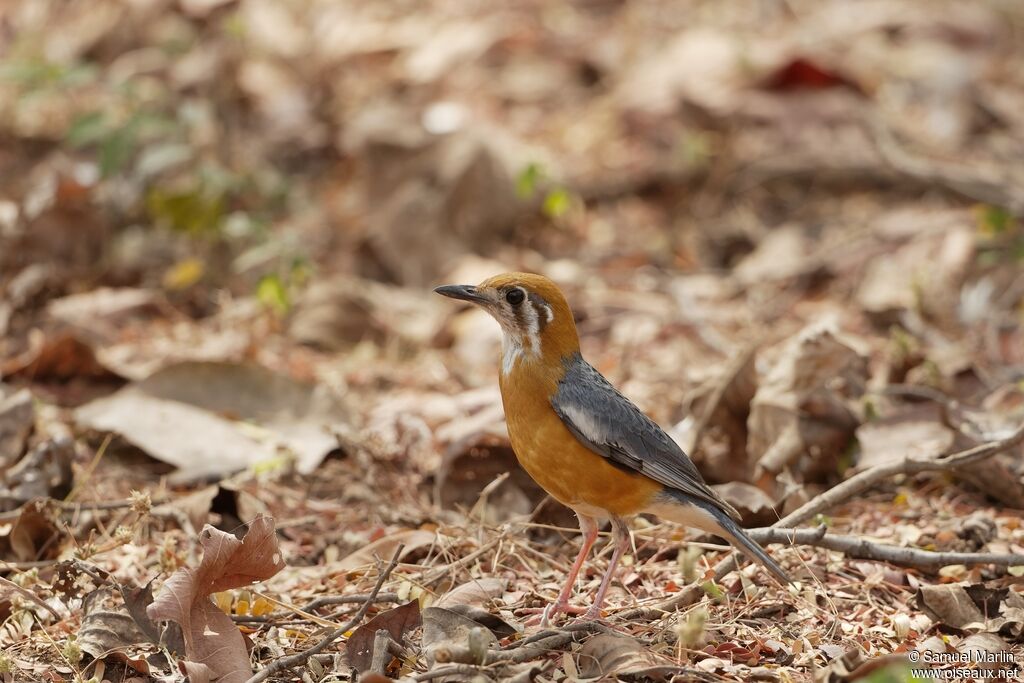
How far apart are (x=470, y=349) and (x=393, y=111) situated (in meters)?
3.28

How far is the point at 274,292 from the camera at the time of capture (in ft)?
26.0

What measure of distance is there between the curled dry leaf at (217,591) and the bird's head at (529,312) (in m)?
1.29

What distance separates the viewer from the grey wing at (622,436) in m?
4.87

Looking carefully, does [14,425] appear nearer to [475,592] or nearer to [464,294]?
[464,294]

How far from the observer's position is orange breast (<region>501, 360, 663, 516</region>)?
A: 4.85 meters

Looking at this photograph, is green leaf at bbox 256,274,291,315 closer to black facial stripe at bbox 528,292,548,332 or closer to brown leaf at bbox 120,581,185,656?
black facial stripe at bbox 528,292,548,332

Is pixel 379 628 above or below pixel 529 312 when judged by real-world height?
below

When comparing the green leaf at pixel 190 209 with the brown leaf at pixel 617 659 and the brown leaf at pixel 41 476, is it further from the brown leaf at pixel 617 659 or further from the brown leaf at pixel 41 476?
the brown leaf at pixel 617 659

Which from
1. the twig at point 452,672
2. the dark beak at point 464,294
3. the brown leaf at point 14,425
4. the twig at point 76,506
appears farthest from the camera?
the brown leaf at point 14,425

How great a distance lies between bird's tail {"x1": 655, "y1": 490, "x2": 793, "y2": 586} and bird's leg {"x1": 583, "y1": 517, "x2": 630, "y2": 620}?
0.20 metres

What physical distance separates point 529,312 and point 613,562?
1.10 meters

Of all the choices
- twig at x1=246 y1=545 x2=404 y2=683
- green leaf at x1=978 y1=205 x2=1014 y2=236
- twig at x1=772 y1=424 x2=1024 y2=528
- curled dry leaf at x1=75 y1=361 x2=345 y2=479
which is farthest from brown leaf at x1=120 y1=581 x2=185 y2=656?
green leaf at x1=978 y1=205 x2=1014 y2=236

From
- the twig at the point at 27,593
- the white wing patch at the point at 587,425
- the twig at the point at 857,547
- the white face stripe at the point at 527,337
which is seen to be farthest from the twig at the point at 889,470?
the twig at the point at 27,593

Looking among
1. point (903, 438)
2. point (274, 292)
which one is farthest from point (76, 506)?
point (903, 438)
